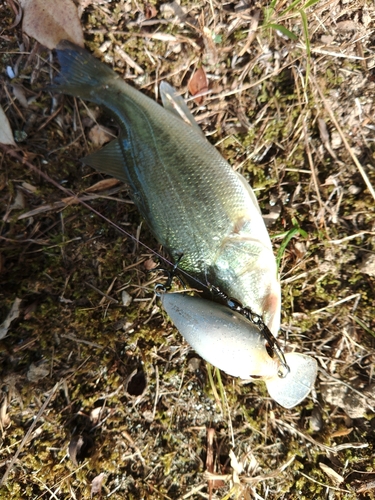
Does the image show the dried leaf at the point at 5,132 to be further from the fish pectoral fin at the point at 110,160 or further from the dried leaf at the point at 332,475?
the dried leaf at the point at 332,475

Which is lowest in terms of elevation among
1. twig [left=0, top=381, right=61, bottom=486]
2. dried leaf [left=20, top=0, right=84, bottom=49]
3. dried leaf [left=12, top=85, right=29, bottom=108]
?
twig [left=0, top=381, right=61, bottom=486]

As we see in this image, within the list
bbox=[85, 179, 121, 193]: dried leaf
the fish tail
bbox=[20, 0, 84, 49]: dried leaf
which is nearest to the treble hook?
bbox=[85, 179, 121, 193]: dried leaf

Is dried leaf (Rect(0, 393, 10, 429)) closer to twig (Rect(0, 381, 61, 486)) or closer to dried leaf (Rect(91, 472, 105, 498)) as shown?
twig (Rect(0, 381, 61, 486))

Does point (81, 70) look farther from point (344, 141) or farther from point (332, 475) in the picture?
point (332, 475)

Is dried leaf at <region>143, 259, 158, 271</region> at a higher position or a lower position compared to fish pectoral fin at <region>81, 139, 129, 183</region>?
lower

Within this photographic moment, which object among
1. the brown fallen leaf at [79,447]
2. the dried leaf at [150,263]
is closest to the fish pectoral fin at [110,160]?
the dried leaf at [150,263]

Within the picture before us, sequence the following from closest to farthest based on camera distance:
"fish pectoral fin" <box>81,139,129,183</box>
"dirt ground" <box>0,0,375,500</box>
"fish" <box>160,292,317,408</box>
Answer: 1. "fish" <box>160,292,317,408</box>
2. "fish pectoral fin" <box>81,139,129,183</box>
3. "dirt ground" <box>0,0,375,500</box>

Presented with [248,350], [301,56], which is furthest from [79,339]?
[301,56]
